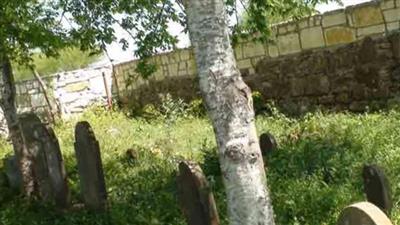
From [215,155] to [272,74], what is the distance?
453 cm

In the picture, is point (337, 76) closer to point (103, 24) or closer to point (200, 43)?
point (103, 24)

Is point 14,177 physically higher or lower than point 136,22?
lower

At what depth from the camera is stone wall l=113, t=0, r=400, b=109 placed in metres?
8.87

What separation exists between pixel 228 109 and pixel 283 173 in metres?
2.94

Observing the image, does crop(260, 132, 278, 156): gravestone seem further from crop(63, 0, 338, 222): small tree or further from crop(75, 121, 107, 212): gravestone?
Result: crop(63, 0, 338, 222): small tree

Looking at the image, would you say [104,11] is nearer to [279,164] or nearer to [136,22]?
[136,22]

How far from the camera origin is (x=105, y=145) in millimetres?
9805

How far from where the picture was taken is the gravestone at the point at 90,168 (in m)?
5.90

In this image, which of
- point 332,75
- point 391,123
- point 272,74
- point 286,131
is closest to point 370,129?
point 391,123

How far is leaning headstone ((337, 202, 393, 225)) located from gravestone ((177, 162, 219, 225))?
1.15m

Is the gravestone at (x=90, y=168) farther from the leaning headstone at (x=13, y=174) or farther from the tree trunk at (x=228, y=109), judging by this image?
the tree trunk at (x=228, y=109)

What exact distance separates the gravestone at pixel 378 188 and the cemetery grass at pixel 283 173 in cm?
37

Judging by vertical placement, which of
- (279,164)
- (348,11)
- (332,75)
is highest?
(348,11)

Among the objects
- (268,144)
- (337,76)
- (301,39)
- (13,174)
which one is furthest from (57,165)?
(301,39)
